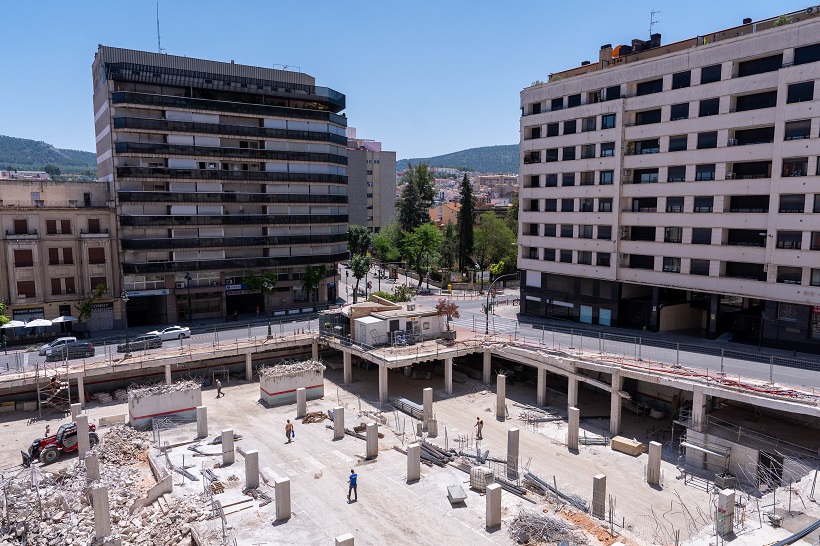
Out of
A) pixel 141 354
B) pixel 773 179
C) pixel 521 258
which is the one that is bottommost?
pixel 141 354

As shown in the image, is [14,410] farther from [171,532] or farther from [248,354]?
[171,532]

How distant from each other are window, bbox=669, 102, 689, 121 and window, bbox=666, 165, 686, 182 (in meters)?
4.16

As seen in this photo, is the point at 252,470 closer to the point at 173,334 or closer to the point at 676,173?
the point at 173,334

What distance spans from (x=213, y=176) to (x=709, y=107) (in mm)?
49679

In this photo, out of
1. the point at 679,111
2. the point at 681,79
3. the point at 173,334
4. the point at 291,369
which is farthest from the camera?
the point at 173,334

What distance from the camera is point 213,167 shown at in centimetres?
6444

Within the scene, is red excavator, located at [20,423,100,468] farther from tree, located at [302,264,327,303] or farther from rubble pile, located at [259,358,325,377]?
tree, located at [302,264,327,303]

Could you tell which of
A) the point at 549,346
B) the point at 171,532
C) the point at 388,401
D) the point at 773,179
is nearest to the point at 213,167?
the point at 388,401

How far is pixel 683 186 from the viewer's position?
48.8m

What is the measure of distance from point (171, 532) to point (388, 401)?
21557mm

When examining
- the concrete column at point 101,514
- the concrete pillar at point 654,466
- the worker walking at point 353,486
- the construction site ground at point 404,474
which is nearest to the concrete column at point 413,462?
the construction site ground at point 404,474

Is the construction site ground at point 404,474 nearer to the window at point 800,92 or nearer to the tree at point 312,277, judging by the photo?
the tree at point 312,277

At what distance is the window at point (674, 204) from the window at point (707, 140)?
4.65m

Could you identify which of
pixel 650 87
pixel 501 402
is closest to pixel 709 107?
pixel 650 87
